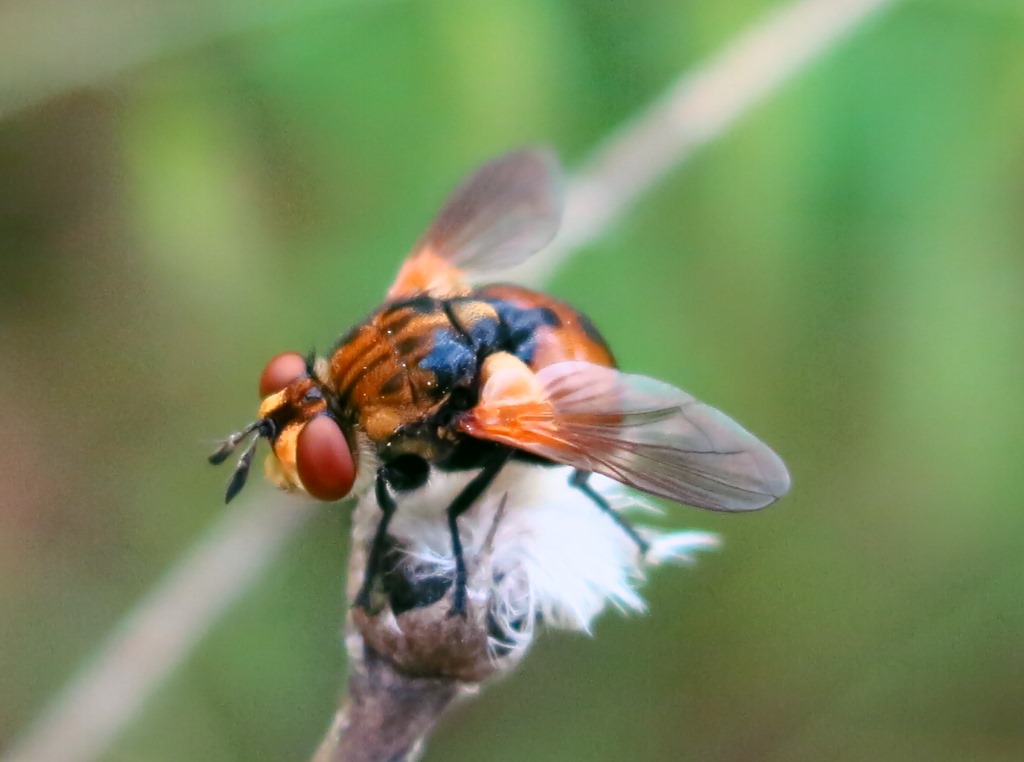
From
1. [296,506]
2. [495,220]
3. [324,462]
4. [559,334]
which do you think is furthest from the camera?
[296,506]

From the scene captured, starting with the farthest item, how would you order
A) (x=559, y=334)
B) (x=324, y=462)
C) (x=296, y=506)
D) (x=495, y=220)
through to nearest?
(x=296, y=506) < (x=495, y=220) < (x=559, y=334) < (x=324, y=462)

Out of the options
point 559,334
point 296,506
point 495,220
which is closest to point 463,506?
point 559,334

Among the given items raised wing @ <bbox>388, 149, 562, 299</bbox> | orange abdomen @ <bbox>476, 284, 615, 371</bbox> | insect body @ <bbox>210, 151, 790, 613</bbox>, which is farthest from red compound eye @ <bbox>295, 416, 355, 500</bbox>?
raised wing @ <bbox>388, 149, 562, 299</bbox>

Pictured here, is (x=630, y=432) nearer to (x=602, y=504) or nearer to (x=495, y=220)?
(x=602, y=504)

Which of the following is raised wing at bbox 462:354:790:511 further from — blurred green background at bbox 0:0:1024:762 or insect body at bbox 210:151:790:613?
blurred green background at bbox 0:0:1024:762

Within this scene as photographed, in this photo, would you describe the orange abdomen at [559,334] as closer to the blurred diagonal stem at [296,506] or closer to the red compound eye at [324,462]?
the red compound eye at [324,462]

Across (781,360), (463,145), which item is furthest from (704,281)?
(463,145)

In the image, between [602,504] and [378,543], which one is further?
[602,504]
